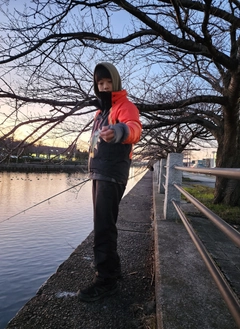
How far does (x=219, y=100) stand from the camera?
5711mm

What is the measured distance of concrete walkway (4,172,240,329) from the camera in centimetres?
165

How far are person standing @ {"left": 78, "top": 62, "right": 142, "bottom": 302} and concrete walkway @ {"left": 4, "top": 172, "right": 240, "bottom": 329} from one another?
0.48 ft

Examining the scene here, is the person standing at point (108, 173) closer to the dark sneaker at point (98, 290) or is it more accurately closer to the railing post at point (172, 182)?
the dark sneaker at point (98, 290)

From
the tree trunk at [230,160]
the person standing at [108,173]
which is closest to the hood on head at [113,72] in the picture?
the person standing at [108,173]

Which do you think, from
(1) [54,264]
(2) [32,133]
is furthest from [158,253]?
(1) [54,264]

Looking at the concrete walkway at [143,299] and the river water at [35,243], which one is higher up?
the concrete walkway at [143,299]

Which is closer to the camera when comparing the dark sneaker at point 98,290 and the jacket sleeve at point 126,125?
the jacket sleeve at point 126,125

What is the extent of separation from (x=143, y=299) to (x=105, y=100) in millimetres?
1568

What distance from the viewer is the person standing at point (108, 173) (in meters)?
2.04

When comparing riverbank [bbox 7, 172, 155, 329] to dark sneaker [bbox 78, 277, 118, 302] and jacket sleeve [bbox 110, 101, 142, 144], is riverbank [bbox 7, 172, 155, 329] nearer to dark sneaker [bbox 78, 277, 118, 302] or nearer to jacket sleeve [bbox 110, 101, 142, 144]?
dark sneaker [bbox 78, 277, 118, 302]

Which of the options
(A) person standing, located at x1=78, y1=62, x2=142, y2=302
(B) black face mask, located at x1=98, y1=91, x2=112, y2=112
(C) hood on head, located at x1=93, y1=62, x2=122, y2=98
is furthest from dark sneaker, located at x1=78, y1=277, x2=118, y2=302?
Result: (C) hood on head, located at x1=93, y1=62, x2=122, y2=98

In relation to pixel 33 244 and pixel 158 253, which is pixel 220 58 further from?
pixel 33 244

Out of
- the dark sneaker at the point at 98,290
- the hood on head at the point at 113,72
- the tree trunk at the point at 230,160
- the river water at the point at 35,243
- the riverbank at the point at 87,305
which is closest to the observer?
the riverbank at the point at 87,305

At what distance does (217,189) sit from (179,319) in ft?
18.9
